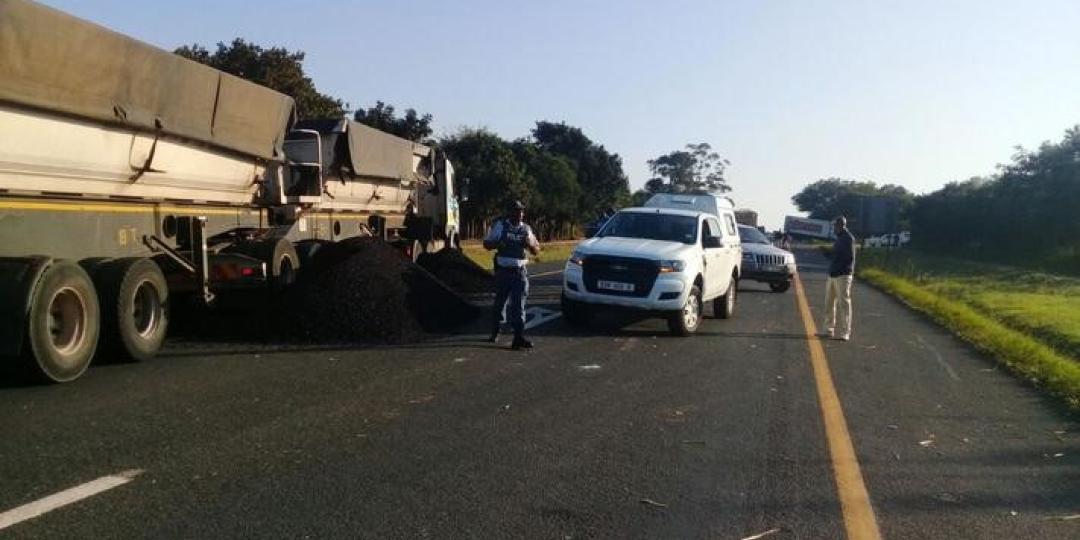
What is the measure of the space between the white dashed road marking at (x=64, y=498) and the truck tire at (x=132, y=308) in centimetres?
423

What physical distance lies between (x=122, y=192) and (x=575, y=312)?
21.3 ft

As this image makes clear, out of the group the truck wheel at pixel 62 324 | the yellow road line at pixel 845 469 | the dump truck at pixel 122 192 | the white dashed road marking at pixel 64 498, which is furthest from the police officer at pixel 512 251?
the white dashed road marking at pixel 64 498

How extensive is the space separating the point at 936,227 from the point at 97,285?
66115mm

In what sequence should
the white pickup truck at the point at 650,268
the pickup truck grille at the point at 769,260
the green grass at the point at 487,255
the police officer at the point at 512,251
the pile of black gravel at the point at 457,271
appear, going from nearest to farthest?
1. the police officer at the point at 512,251
2. the white pickup truck at the point at 650,268
3. the pile of black gravel at the point at 457,271
4. the pickup truck grille at the point at 769,260
5. the green grass at the point at 487,255

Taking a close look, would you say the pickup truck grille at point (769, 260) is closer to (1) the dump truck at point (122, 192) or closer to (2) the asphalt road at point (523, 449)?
(1) the dump truck at point (122, 192)

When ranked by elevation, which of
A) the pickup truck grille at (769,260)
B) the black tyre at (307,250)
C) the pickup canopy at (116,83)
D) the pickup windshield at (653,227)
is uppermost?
the pickup canopy at (116,83)

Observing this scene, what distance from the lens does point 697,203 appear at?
67.2 ft

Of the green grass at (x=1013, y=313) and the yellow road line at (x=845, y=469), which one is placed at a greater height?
the yellow road line at (x=845, y=469)

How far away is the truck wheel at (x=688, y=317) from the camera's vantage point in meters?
13.8

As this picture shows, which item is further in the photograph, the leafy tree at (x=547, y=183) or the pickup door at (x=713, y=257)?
the leafy tree at (x=547, y=183)

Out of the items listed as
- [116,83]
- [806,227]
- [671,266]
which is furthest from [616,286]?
[806,227]

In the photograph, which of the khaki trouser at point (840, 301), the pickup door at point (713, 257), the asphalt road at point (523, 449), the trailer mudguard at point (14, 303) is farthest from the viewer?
the pickup door at point (713, 257)

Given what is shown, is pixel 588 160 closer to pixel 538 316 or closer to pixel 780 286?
pixel 780 286

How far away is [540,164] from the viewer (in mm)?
71625
